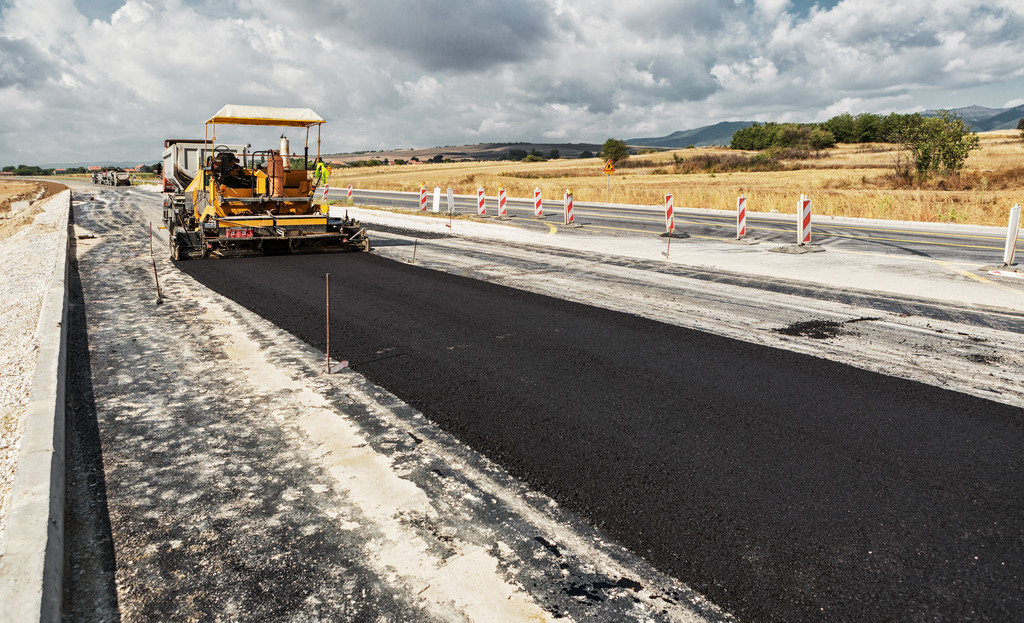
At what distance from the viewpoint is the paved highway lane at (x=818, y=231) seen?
15.9m

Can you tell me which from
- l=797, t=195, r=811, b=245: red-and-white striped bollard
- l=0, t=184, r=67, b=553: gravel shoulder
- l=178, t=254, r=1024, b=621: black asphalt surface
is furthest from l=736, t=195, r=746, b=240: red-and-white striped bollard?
l=0, t=184, r=67, b=553: gravel shoulder

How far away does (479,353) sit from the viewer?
6707 millimetres

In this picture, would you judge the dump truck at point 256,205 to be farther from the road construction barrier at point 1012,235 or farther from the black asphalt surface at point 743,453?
the road construction barrier at point 1012,235

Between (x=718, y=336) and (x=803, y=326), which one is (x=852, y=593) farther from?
(x=803, y=326)

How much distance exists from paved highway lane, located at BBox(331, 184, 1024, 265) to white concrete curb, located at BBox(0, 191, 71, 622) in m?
15.9

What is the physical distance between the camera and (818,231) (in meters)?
20.0

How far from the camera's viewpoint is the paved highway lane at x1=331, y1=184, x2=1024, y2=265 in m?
15.9

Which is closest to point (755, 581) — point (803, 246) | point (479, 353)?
point (479, 353)

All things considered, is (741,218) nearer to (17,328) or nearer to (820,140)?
(17,328)

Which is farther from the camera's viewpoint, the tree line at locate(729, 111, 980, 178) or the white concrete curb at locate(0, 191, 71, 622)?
Result: the tree line at locate(729, 111, 980, 178)

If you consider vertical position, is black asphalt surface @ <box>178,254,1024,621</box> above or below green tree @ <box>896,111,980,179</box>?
below

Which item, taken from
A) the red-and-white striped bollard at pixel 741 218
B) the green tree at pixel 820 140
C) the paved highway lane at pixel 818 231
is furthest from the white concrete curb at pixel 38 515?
the green tree at pixel 820 140

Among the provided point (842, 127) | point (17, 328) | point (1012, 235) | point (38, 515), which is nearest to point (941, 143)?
point (1012, 235)

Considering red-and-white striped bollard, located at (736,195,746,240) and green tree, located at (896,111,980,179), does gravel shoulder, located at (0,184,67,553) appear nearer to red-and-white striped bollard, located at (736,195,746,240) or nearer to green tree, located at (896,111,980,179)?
red-and-white striped bollard, located at (736,195,746,240)
